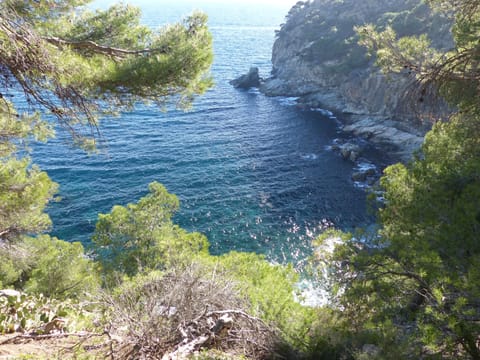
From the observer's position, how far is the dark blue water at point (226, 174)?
28078mm

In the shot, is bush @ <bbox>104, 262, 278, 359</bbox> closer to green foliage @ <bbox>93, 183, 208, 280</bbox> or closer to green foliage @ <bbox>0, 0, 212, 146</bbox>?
green foliage @ <bbox>0, 0, 212, 146</bbox>

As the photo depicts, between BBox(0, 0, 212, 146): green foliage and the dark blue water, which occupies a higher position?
BBox(0, 0, 212, 146): green foliage

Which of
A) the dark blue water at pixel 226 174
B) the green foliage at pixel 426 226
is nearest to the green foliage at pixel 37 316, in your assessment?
the green foliage at pixel 426 226

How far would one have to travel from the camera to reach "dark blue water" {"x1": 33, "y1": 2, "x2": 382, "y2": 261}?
1105 inches

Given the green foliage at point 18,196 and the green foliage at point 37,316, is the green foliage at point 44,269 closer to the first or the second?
the green foliage at point 18,196

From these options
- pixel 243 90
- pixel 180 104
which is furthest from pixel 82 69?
pixel 243 90

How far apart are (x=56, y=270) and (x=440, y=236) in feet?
45.2

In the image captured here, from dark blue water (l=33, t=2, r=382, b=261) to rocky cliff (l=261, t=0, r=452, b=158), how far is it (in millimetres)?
5120

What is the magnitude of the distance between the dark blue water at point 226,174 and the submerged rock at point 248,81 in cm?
1233

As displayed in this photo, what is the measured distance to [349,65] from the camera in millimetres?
52875

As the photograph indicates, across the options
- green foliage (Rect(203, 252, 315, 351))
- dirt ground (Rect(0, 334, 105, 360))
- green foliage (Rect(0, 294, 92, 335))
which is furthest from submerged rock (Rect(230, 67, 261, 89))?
dirt ground (Rect(0, 334, 105, 360))

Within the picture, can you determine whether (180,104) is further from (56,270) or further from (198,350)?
(56,270)

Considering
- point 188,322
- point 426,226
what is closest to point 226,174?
point 426,226

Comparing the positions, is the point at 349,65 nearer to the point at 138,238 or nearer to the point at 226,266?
the point at 138,238
